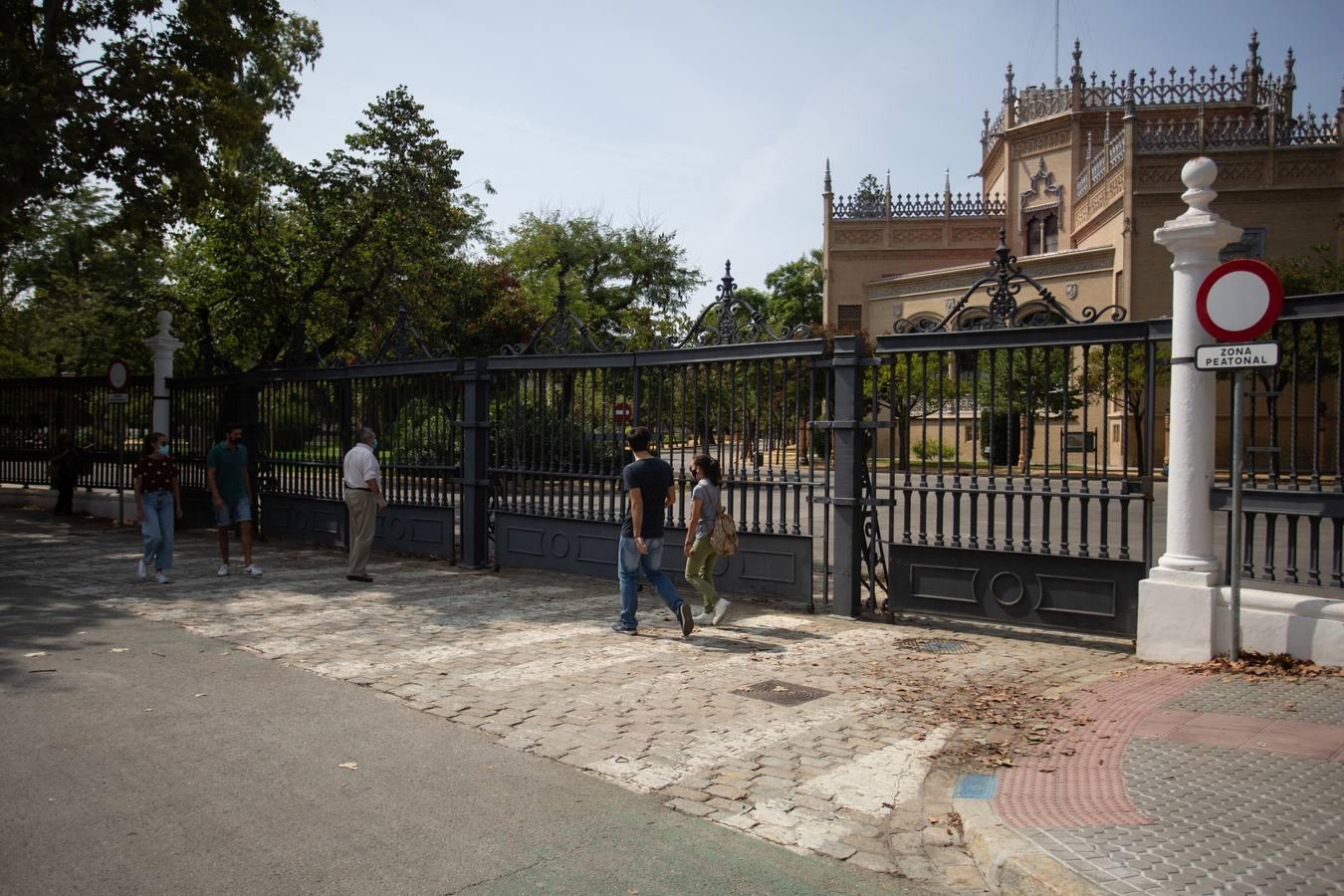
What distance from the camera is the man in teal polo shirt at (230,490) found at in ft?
40.7

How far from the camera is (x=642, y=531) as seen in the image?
911 centimetres

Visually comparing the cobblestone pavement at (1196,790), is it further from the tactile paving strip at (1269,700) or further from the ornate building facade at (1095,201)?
the ornate building facade at (1095,201)

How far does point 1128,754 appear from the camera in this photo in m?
5.28

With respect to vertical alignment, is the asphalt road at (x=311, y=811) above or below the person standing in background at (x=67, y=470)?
below

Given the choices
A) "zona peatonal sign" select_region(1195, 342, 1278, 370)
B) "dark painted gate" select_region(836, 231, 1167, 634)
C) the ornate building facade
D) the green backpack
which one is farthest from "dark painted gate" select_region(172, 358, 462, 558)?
the ornate building facade

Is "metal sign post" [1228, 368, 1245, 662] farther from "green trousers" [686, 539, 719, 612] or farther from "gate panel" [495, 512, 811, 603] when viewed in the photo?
"green trousers" [686, 539, 719, 612]

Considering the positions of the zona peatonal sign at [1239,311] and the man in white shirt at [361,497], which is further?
the man in white shirt at [361,497]

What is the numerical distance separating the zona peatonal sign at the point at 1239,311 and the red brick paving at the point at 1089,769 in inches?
93.9

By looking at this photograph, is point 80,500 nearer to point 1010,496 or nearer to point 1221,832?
point 1010,496

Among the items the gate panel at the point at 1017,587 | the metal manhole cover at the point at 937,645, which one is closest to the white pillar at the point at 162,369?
the gate panel at the point at 1017,587

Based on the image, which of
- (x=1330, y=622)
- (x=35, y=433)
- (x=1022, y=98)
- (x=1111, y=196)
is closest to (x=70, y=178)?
(x=35, y=433)

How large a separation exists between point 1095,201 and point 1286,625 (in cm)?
3833

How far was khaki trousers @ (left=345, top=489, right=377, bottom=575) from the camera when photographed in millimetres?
11984

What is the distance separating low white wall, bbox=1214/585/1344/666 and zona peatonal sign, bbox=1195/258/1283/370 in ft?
6.13
